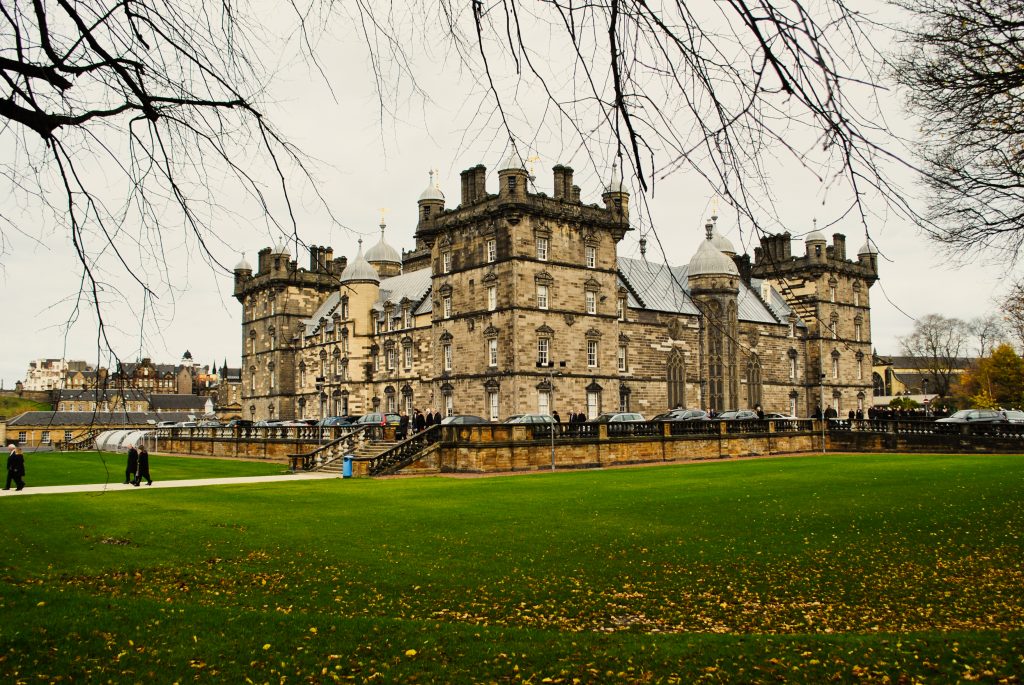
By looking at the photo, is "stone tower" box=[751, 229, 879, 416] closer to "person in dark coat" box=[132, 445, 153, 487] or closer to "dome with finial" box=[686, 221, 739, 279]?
"dome with finial" box=[686, 221, 739, 279]

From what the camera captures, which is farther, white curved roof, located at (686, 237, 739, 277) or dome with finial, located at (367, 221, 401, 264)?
dome with finial, located at (367, 221, 401, 264)

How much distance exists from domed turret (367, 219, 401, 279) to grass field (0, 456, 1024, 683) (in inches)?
2404

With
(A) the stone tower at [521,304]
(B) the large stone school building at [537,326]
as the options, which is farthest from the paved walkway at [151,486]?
(A) the stone tower at [521,304]

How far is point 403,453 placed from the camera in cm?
3262

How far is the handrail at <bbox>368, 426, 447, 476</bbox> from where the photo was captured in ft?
104

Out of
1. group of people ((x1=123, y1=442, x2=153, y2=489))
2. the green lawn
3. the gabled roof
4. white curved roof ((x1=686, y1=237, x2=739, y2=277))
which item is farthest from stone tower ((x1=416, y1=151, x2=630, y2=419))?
group of people ((x1=123, y1=442, x2=153, y2=489))

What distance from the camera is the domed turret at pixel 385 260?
8131cm

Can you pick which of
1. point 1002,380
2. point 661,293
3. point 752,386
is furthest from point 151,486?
point 1002,380

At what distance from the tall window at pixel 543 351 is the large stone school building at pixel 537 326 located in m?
0.12

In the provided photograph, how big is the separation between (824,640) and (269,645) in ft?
18.3

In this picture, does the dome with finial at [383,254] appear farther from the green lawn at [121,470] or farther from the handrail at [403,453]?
the handrail at [403,453]

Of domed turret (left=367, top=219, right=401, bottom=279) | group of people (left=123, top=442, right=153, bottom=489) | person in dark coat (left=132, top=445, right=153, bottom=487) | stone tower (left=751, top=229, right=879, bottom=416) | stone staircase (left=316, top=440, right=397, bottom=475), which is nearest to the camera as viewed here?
group of people (left=123, top=442, right=153, bottom=489)

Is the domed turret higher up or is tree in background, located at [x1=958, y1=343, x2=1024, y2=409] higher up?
the domed turret

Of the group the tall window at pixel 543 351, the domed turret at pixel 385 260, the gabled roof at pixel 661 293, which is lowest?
the tall window at pixel 543 351
